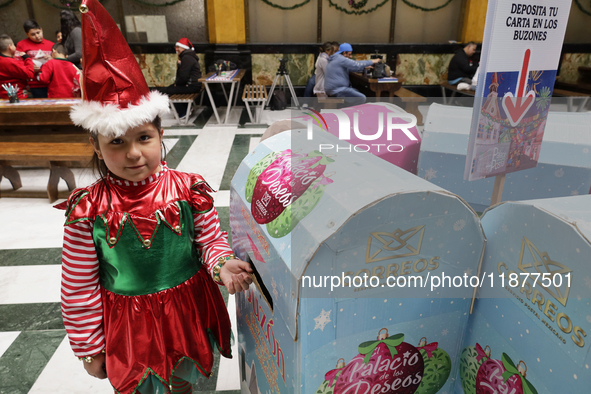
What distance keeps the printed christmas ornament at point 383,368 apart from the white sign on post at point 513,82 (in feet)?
1.65

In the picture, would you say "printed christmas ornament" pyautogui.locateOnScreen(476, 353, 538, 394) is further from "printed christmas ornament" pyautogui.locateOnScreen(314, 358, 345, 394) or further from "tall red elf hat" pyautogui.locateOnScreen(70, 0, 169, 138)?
"tall red elf hat" pyautogui.locateOnScreen(70, 0, 169, 138)

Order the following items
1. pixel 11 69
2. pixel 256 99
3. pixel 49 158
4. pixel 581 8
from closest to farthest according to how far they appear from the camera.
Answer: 1. pixel 49 158
2. pixel 11 69
3. pixel 256 99
4. pixel 581 8

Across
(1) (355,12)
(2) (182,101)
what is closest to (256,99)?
(2) (182,101)

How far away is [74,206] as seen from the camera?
1.07 metres

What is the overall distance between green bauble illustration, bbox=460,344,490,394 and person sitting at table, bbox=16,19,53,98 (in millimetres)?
5875

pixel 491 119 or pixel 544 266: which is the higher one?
pixel 491 119

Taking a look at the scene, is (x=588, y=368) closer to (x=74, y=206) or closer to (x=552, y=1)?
(x=552, y=1)

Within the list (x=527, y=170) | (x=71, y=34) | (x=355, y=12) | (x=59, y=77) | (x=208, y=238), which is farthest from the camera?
(x=355, y=12)

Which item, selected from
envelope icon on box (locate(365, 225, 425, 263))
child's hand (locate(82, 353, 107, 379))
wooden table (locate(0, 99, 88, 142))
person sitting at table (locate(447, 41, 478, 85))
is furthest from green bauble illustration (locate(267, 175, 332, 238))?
person sitting at table (locate(447, 41, 478, 85))

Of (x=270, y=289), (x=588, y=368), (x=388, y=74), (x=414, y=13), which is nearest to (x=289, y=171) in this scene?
(x=270, y=289)

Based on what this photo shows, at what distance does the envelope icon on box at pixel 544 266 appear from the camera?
0.68 metres

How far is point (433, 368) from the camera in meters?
1.01

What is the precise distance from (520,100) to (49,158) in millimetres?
3931

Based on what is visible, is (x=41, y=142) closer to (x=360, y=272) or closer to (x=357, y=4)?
(x=360, y=272)
